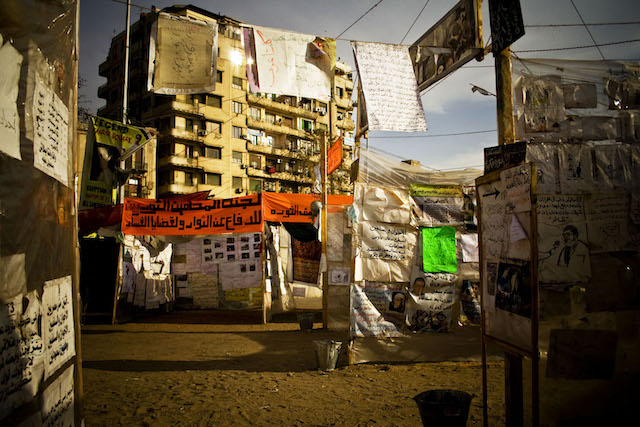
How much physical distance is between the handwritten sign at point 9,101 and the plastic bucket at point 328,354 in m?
5.19

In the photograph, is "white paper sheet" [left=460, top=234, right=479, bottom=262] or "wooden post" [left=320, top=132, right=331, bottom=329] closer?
"white paper sheet" [left=460, top=234, right=479, bottom=262]

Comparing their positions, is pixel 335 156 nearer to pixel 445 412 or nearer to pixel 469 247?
pixel 469 247

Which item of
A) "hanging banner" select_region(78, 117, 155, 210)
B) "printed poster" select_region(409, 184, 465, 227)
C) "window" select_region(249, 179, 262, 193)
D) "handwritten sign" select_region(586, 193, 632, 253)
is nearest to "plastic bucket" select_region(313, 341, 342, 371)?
"printed poster" select_region(409, 184, 465, 227)

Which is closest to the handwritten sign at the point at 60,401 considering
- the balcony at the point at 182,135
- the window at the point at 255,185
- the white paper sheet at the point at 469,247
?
the white paper sheet at the point at 469,247

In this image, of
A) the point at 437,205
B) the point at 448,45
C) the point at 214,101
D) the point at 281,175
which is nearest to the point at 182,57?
the point at 448,45

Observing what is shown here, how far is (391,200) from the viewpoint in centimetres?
643

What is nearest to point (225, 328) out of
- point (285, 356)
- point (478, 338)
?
point (285, 356)

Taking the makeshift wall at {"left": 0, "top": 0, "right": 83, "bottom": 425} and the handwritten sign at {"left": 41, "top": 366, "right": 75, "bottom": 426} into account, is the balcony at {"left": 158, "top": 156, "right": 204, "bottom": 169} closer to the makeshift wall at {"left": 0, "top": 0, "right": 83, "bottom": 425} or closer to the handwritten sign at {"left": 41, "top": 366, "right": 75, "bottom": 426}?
the makeshift wall at {"left": 0, "top": 0, "right": 83, "bottom": 425}

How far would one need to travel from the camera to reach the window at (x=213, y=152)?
41156mm

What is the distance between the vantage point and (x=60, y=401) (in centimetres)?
201

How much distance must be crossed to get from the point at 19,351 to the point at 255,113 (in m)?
45.8

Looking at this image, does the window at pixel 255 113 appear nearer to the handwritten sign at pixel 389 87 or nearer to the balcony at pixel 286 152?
the balcony at pixel 286 152

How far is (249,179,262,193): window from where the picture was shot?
145 ft

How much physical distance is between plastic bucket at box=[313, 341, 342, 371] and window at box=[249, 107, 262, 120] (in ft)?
135
